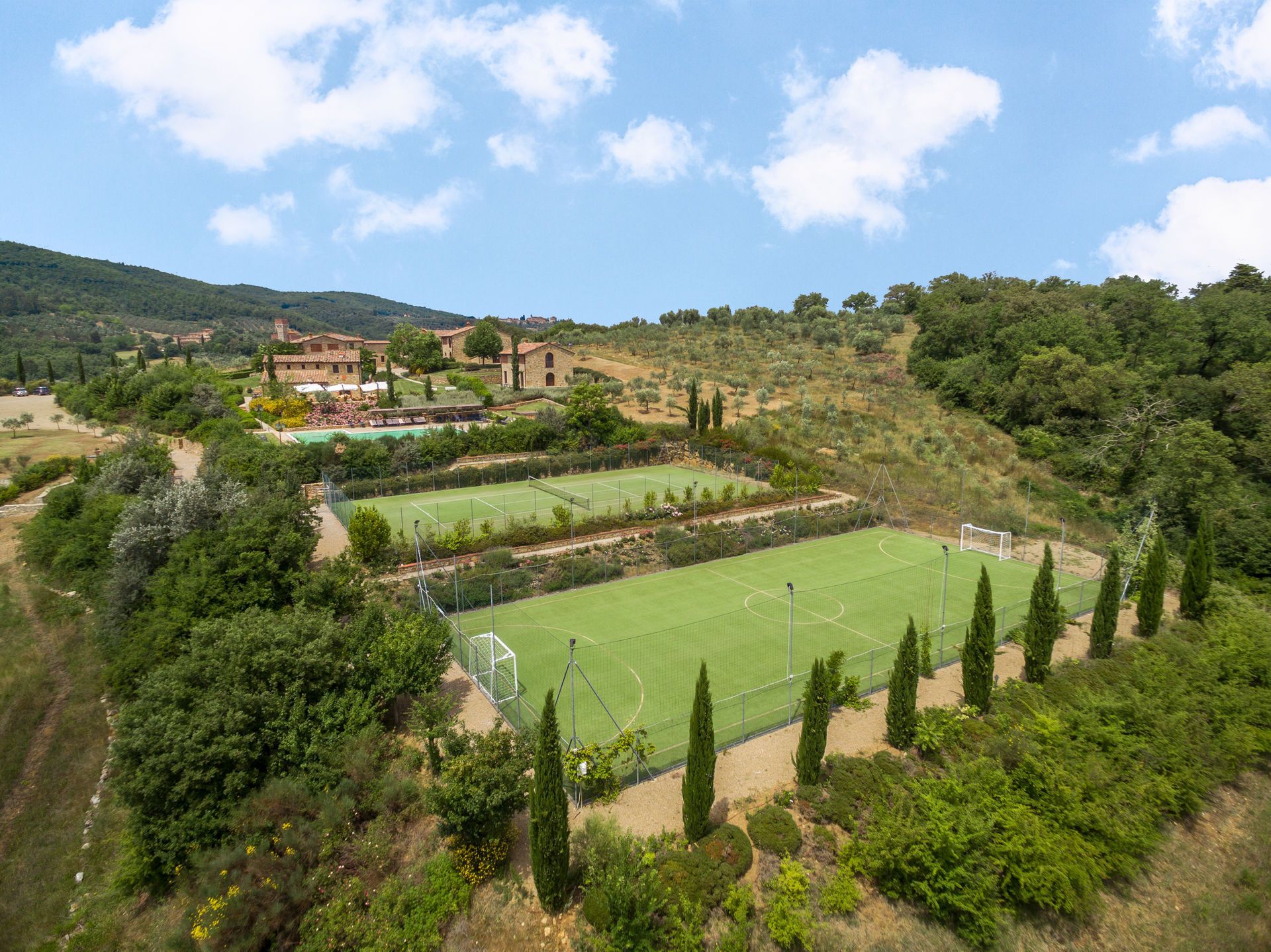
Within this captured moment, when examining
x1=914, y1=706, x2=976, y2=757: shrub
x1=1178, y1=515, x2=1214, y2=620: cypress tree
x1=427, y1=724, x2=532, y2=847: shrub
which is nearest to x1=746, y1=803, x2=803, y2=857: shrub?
x1=914, y1=706, x2=976, y2=757: shrub

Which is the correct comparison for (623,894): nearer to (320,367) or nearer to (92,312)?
(320,367)

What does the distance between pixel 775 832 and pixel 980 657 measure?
6.22 meters

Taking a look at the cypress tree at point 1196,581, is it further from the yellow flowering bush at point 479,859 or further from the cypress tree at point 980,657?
the yellow flowering bush at point 479,859

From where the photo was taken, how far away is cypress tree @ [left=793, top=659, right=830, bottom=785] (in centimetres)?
1170

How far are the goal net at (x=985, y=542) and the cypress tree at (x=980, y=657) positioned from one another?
12548 mm

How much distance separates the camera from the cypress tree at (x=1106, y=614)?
16438 mm

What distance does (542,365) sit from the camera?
63.1 meters

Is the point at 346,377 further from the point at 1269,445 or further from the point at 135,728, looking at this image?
the point at 1269,445

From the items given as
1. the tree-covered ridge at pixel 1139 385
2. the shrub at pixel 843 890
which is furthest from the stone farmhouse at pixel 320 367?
the shrub at pixel 843 890

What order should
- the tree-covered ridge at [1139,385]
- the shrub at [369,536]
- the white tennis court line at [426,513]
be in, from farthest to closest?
the white tennis court line at [426,513] < the tree-covered ridge at [1139,385] < the shrub at [369,536]

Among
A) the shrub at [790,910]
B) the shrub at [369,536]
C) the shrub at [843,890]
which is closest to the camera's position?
the shrub at [790,910]

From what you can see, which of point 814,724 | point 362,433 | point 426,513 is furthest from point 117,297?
point 814,724

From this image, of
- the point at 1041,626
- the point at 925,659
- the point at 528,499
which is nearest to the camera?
the point at 1041,626

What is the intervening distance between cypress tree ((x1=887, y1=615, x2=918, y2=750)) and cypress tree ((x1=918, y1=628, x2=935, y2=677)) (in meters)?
2.73
